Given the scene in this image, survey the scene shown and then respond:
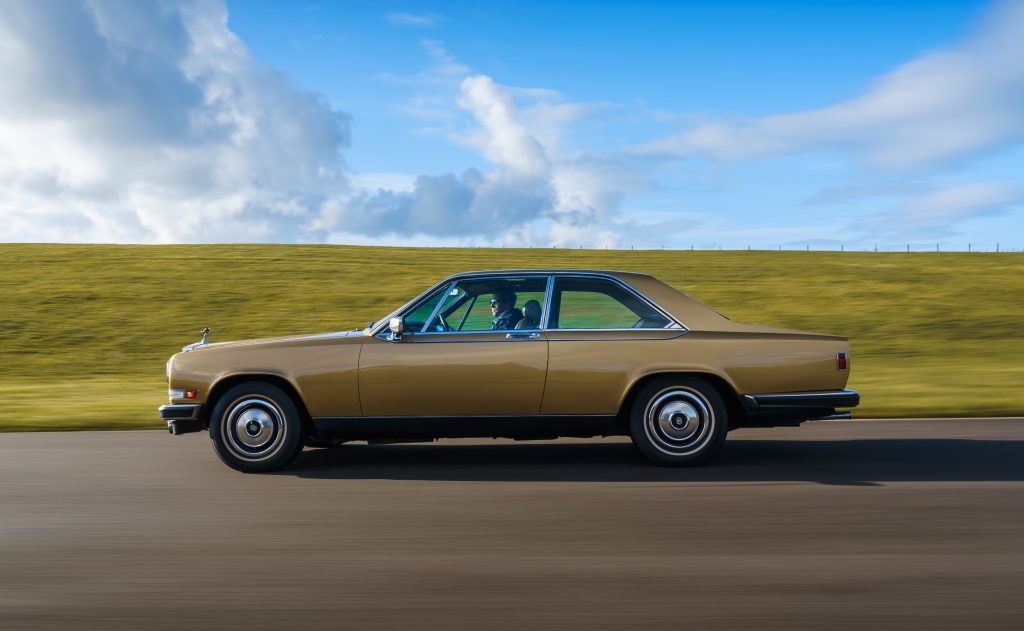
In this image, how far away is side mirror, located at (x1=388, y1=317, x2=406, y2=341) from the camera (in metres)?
7.43

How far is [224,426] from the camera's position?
301 inches

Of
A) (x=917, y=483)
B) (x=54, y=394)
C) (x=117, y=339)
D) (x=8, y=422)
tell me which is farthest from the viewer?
(x=117, y=339)

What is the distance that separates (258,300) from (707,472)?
21.4 metres

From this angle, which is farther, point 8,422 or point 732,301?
point 732,301

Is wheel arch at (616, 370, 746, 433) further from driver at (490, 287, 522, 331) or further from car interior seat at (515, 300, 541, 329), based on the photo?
driver at (490, 287, 522, 331)

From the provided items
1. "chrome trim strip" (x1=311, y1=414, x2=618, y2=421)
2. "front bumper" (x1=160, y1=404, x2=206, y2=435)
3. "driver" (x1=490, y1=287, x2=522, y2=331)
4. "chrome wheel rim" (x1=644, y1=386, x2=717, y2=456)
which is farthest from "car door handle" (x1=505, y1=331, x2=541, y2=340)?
"front bumper" (x1=160, y1=404, x2=206, y2=435)

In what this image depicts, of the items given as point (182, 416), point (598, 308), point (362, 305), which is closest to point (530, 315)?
point (598, 308)

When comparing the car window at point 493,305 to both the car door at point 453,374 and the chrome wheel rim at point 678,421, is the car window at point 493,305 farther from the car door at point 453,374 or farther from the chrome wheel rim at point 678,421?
A: the chrome wheel rim at point 678,421

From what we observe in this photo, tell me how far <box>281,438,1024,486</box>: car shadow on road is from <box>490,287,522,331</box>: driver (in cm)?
114

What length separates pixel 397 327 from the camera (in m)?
7.43

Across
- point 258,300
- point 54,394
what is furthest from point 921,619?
→ point 258,300

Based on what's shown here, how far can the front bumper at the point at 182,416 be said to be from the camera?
300 inches

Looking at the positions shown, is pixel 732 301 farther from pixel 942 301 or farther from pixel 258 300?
pixel 258 300

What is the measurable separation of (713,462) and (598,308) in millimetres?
1560
